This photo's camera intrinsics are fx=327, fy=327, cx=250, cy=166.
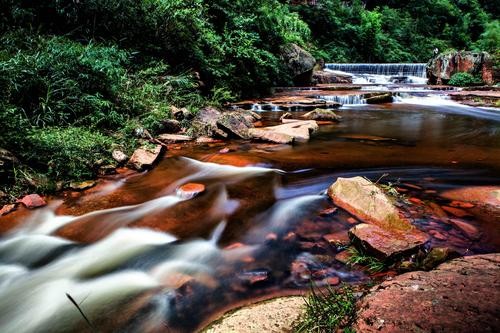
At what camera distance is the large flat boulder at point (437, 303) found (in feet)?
4.32

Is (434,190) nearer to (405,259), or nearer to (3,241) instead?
(405,259)

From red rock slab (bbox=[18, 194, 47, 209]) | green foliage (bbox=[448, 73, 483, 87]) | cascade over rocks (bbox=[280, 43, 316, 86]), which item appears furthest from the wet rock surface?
green foliage (bbox=[448, 73, 483, 87])

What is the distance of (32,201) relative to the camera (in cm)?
345

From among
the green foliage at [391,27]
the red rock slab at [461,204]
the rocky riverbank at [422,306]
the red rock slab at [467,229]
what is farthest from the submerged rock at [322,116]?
the green foliage at [391,27]

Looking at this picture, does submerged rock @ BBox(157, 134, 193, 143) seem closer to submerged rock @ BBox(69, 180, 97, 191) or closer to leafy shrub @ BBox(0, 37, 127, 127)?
leafy shrub @ BBox(0, 37, 127, 127)

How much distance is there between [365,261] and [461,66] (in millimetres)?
17259

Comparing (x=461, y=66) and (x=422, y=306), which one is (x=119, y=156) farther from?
(x=461, y=66)

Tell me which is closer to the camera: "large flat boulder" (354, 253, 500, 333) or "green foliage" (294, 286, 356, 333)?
"large flat boulder" (354, 253, 500, 333)

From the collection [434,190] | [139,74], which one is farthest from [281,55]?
[434,190]

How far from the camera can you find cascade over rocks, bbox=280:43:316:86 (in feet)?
45.2

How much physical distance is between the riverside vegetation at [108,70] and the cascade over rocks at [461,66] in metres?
7.23

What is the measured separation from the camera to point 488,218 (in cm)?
289

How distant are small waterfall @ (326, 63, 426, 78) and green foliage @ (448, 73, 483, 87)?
131 inches

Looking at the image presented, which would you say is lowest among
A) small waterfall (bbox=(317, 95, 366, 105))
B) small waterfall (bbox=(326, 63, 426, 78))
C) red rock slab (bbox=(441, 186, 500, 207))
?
red rock slab (bbox=(441, 186, 500, 207))
